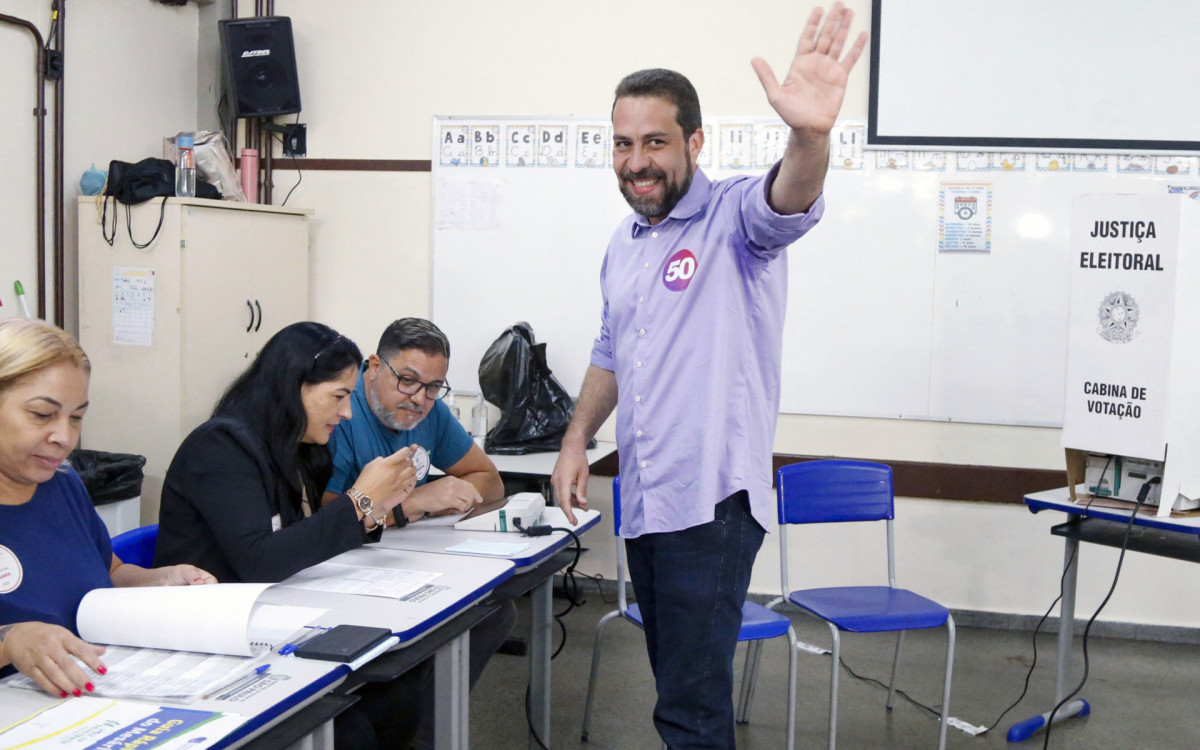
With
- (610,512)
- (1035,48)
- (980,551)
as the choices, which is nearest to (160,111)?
(610,512)

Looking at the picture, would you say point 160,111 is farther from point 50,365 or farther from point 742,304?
point 742,304

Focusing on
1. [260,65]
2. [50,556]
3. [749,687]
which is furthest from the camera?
[260,65]

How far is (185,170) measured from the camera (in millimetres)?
4027

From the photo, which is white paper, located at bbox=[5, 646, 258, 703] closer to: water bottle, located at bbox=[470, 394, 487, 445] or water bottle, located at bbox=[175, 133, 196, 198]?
water bottle, located at bbox=[470, 394, 487, 445]

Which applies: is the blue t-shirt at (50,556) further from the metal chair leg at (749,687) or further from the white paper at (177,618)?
the metal chair leg at (749,687)

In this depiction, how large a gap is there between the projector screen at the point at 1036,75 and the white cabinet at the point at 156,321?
8.63ft

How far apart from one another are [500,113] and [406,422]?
7.05 ft

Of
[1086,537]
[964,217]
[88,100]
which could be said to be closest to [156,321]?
[88,100]

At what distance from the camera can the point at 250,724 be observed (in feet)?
4.17

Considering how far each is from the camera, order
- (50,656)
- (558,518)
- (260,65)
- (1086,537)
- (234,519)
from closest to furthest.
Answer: (50,656) → (234,519) → (558,518) → (1086,537) → (260,65)

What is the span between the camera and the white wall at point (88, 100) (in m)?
3.67

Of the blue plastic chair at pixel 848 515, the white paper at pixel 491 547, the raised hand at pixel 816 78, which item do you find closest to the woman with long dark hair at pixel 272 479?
the white paper at pixel 491 547

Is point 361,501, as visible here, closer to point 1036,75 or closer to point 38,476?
point 38,476

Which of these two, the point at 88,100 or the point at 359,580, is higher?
the point at 88,100
